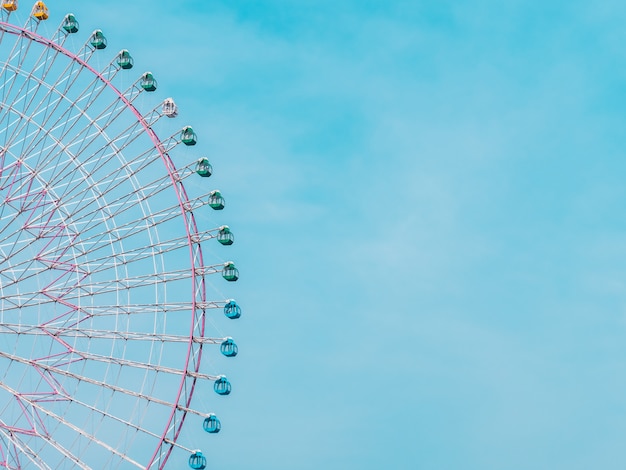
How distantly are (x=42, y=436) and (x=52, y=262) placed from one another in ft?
27.8

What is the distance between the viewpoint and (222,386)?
91.7 m

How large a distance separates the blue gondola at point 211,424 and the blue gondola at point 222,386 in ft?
4.20

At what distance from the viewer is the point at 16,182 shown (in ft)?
300

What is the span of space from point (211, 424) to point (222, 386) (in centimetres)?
196

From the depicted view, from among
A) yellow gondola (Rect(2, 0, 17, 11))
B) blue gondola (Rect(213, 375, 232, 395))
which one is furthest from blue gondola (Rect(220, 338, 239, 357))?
yellow gondola (Rect(2, 0, 17, 11))

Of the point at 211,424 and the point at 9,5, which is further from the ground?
the point at 9,5

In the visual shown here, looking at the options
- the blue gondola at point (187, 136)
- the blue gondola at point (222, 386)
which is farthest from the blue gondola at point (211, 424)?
the blue gondola at point (187, 136)

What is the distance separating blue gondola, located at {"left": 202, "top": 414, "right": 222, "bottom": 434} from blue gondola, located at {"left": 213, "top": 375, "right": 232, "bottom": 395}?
1280 millimetres

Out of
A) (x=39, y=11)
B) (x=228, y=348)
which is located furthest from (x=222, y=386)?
(x=39, y=11)

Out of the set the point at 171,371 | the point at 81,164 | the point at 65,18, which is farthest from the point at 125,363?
the point at 65,18

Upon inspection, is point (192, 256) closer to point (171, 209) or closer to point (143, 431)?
point (171, 209)

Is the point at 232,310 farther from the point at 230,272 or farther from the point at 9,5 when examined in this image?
the point at 9,5

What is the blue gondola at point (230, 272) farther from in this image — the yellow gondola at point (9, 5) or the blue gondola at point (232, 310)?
the yellow gondola at point (9, 5)

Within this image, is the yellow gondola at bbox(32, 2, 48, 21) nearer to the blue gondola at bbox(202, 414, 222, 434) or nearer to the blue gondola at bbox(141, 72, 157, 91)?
the blue gondola at bbox(141, 72, 157, 91)
